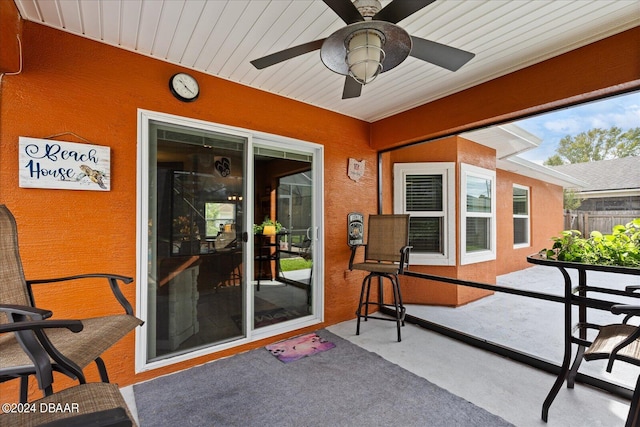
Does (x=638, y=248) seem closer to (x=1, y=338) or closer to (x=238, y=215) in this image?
(x=238, y=215)

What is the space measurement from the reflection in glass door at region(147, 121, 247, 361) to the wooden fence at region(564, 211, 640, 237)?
3.74 metres

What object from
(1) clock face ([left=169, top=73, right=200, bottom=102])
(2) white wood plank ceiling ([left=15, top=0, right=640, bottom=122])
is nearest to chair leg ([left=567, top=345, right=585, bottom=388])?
(2) white wood plank ceiling ([left=15, top=0, right=640, bottom=122])

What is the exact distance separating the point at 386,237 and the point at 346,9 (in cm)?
251

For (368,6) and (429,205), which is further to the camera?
(429,205)

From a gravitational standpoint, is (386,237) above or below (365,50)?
below

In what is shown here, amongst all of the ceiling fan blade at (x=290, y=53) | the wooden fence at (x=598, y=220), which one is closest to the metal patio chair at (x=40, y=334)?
the ceiling fan blade at (x=290, y=53)

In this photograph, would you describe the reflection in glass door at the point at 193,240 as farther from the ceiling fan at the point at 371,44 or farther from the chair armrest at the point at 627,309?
the chair armrest at the point at 627,309

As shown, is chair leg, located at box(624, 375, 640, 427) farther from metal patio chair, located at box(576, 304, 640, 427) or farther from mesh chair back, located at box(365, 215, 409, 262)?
mesh chair back, located at box(365, 215, 409, 262)

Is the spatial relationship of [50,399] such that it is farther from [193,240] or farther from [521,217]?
[521,217]

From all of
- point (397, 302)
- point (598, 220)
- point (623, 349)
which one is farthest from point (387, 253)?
point (598, 220)

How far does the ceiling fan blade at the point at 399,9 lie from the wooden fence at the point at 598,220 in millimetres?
3172

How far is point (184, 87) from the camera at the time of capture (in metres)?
2.48

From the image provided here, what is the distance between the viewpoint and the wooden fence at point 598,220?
3396 millimetres

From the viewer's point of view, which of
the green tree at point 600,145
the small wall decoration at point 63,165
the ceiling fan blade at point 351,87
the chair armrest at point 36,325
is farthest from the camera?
the green tree at point 600,145
